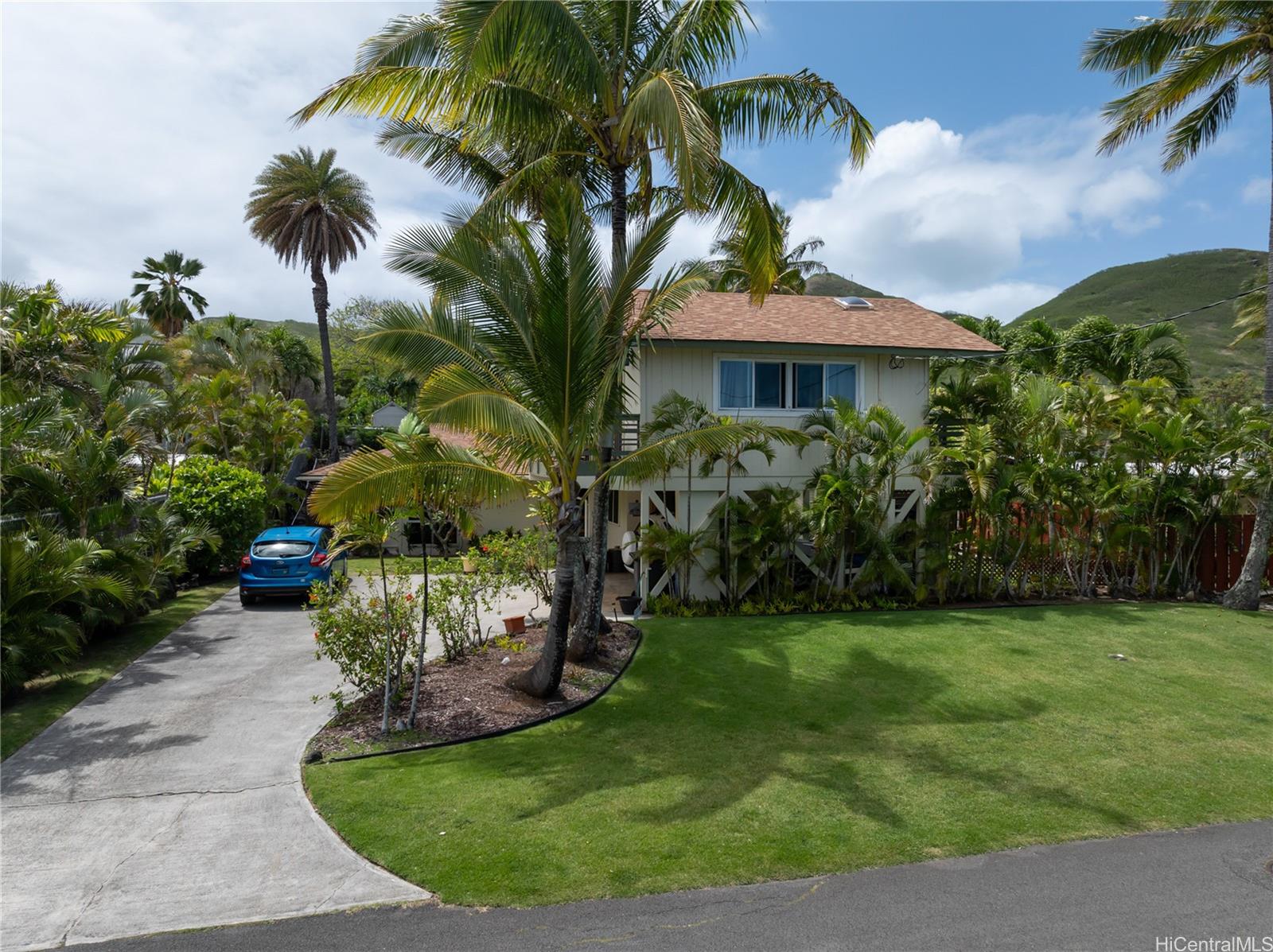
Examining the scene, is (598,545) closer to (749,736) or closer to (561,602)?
(561,602)

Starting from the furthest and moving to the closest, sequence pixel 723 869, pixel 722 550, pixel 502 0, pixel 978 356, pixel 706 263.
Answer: pixel 978 356 < pixel 722 550 < pixel 706 263 < pixel 502 0 < pixel 723 869

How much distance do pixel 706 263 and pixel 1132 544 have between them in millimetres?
11817

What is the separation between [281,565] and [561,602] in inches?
326

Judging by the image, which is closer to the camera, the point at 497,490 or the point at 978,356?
the point at 497,490

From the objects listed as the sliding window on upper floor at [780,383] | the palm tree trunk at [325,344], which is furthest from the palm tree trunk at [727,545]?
the palm tree trunk at [325,344]

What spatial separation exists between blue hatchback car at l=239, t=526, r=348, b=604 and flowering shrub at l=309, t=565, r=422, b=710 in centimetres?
654

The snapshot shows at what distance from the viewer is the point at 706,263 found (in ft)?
32.6

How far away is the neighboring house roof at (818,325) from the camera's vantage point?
14734 millimetres

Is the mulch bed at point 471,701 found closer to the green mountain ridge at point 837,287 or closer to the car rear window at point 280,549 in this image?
the car rear window at point 280,549

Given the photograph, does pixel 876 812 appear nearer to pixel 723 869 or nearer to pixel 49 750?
pixel 723 869

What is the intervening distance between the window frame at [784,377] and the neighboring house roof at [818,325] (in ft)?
1.48

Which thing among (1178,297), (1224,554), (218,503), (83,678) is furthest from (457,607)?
(1178,297)

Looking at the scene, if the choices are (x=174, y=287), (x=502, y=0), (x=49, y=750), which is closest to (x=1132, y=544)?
(x=502, y=0)

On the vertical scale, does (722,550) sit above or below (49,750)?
above
